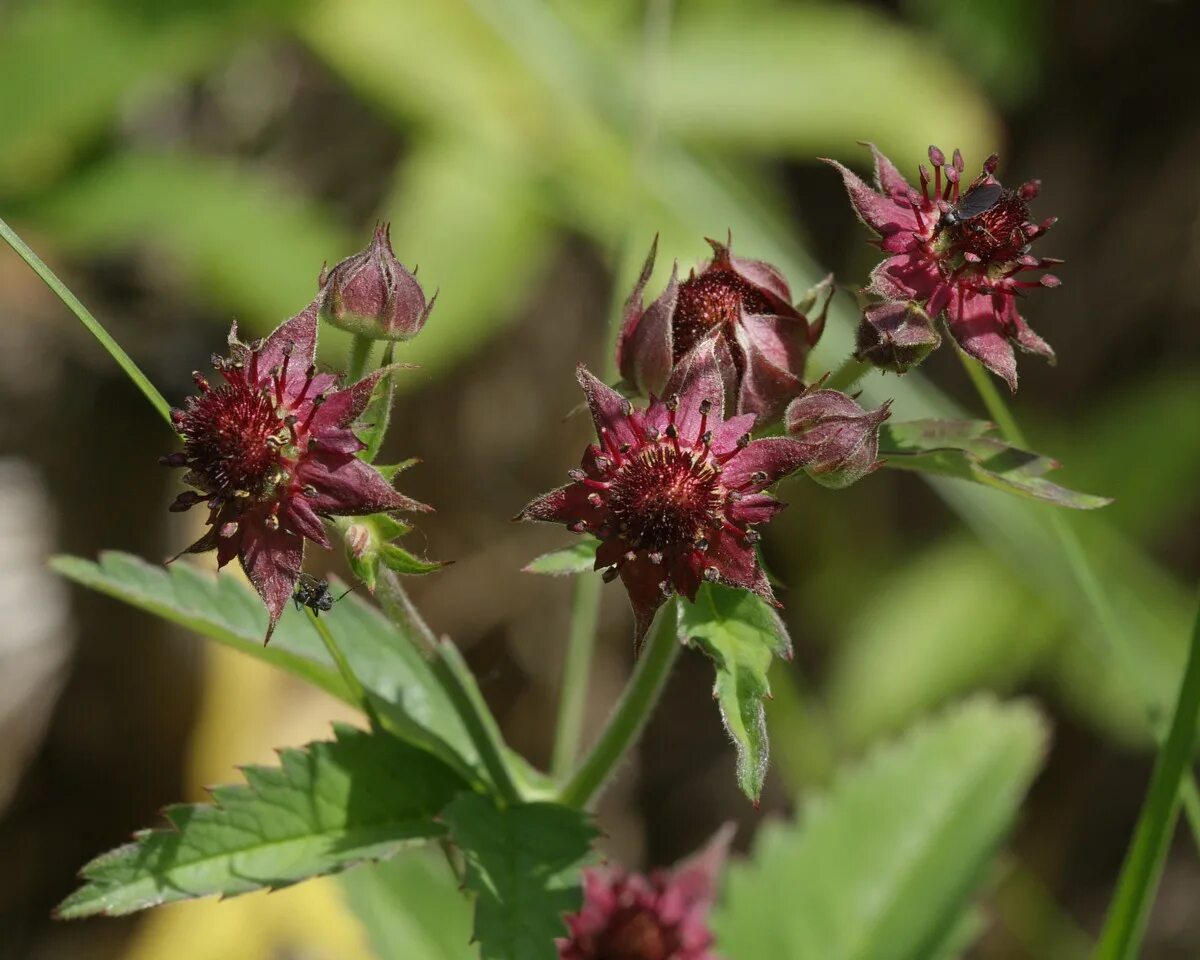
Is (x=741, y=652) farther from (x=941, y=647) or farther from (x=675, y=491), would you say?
(x=941, y=647)

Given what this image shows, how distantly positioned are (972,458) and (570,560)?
19.3 inches

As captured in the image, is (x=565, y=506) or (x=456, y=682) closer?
(x=565, y=506)

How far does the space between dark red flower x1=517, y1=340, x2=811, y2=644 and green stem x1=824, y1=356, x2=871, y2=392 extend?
0.17 m

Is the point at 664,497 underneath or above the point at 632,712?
above

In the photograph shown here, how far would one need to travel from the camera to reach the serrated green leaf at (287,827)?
1.55 meters

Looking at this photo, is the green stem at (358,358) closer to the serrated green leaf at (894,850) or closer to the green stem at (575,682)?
the green stem at (575,682)

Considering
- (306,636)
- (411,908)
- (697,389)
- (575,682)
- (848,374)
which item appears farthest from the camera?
(411,908)

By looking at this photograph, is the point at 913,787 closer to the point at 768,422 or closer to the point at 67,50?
the point at 768,422

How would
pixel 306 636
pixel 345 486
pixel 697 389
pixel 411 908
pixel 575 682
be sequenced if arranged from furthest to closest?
pixel 411 908
pixel 575 682
pixel 306 636
pixel 697 389
pixel 345 486

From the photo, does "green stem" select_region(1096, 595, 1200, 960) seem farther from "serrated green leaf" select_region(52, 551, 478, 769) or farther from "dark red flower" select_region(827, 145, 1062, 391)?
"serrated green leaf" select_region(52, 551, 478, 769)

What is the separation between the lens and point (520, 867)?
1601 mm

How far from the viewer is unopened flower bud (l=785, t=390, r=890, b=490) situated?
1.45 meters

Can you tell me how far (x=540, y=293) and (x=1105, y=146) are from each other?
8.21 ft

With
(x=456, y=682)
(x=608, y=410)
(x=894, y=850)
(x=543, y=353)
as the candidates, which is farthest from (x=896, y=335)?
(x=543, y=353)
